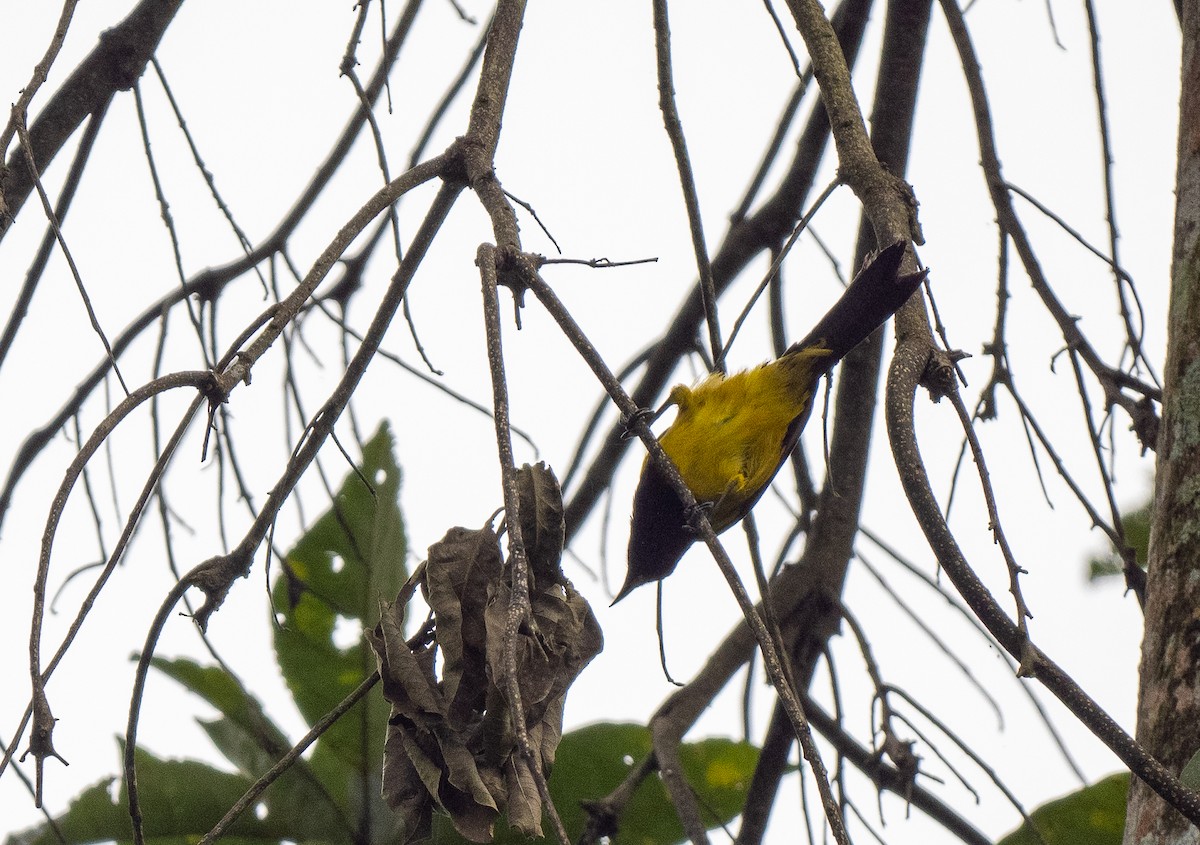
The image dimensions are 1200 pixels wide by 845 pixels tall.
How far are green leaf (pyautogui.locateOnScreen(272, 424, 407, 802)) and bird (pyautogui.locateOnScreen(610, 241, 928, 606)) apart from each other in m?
1.73

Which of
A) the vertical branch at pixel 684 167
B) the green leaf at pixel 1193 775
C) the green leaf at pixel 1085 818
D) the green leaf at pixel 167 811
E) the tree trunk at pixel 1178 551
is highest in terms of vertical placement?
the vertical branch at pixel 684 167

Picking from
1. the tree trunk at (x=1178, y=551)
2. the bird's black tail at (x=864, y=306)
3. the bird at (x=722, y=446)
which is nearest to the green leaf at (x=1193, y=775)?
the tree trunk at (x=1178, y=551)

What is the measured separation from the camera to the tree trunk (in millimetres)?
1739

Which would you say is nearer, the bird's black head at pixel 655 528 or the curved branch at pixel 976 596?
the curved branch at pixel 976 596

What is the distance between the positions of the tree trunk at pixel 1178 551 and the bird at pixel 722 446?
72.3 inches

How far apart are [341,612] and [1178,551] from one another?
1.48 meters

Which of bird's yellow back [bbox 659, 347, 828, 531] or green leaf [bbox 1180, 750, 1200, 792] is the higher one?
bird's yellow back [bbox 659, 347, 828, 531]

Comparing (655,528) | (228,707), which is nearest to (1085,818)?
(228,707)

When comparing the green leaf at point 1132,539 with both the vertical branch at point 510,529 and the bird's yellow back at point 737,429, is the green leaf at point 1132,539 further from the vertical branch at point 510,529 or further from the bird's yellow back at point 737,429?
the vertical branch at point 510,529

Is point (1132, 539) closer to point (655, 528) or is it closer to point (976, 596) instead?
point (655, 528)

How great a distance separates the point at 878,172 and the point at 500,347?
96 cm

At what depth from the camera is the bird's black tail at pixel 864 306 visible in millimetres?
1942

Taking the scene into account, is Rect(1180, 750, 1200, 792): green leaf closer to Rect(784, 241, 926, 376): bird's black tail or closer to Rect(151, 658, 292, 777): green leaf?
Rect(784, 241, 926, 376): bird's black tail

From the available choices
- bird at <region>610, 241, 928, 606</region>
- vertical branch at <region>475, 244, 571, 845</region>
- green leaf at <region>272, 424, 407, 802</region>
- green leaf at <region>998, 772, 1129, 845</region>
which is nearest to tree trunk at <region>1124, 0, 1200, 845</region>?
green leaf at <region>998, 772, 1129, 845</region>
